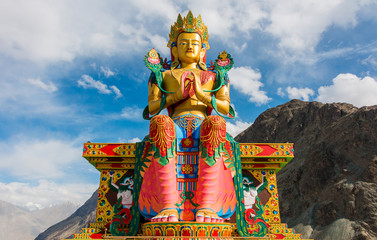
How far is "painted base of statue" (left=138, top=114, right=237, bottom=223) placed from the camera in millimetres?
5207

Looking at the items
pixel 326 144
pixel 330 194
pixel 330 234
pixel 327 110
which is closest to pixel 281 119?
pixel 327 110

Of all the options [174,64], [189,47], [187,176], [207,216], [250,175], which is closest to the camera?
[207,216]

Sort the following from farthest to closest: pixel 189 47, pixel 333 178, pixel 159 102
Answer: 1. pixel 333 178
2. pixel 189 47
3. pixel 159 102

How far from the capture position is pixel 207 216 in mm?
4918

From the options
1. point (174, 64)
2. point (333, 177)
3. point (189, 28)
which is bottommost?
point (174, 64)

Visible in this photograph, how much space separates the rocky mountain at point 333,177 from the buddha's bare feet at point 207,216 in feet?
82.3

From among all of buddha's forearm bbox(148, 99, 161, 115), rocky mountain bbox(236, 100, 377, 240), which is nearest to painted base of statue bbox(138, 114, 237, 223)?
buddha's forearm bbox(148, 99, 161, 115)

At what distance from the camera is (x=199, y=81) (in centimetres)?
665

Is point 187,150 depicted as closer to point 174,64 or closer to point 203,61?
point 174,64

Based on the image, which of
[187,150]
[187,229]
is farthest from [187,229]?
[187,150]

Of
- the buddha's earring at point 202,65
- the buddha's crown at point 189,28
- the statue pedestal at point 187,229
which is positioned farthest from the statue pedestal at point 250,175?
the buddha's crown at point 189,28

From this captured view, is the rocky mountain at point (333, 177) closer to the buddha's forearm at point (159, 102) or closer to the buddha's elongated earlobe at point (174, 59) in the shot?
the buddha's elongated earlobe at point (174, 59)

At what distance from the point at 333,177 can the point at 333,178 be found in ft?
0.52

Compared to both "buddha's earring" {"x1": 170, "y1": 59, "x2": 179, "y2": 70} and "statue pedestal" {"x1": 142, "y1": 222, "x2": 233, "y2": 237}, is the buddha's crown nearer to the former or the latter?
"buddha's earring" {"x1": 170, "y1": 59, "x2": 179, "y2": 70}
